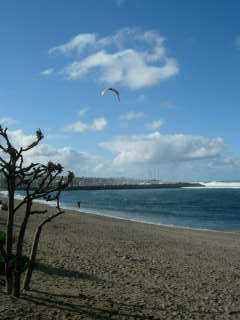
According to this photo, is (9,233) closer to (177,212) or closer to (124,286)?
(124,286)

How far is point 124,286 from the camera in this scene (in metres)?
10.6

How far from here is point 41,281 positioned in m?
9.92

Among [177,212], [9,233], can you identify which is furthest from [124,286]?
[177,212]

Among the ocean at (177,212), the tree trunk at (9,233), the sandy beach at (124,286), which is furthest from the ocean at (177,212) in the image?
the tree trunk at (9,233)

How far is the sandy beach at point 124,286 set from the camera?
7.81 metres

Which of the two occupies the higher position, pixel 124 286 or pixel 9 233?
pixel 9 233

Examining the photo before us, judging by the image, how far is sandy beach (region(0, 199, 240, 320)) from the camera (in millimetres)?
7809

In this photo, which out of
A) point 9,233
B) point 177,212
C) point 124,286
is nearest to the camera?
point 9,233

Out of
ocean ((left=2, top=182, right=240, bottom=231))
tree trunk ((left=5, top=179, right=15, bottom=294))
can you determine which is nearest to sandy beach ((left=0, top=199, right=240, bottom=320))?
tree trunk ((left=5, top=179, right=15, bottom=294))

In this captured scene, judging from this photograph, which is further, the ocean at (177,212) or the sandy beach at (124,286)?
the ocean at (177,212)

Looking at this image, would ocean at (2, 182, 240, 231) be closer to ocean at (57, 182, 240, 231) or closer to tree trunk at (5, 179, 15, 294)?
ocean at (57, 182, 240, 231)

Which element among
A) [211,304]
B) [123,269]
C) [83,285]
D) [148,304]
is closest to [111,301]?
[148,304]

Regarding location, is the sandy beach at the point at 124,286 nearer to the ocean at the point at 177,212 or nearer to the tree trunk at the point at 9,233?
the tree trunk at the point at 9,233

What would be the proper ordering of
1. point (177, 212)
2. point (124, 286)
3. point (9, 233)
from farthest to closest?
point (177, 212), point (124, 286), point (9, 233)
